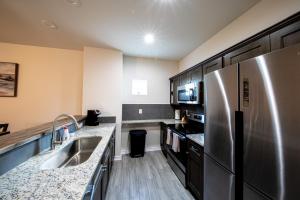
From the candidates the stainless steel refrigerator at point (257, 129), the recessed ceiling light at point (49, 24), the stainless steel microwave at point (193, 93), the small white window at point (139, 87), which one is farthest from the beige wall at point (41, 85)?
the stainless steel refrigerator at point (257, 129)

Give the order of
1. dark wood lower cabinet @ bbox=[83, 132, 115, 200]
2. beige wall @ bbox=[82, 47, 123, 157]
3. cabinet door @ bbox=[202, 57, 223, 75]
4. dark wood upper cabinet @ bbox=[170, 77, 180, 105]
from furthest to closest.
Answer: dark wood upper cabinet @ bbox=[170, 77, 180, 105] → beige wall @ bbox=[82, 47, 123, 157] → cabinet door @ bbox=[202, 57, 223, 75] → dark wood lower cabinet @ bbox=[83, 132, 115, 200]

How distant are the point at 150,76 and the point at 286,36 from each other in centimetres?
310

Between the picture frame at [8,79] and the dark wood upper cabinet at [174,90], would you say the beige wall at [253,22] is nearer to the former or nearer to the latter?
the dark wood upper cabinet at [174,90]

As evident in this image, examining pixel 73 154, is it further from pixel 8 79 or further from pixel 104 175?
pixel 8 79

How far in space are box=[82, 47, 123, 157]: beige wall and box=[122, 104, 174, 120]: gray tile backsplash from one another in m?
0.50

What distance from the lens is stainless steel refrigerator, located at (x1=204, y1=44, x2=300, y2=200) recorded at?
0.83 meters

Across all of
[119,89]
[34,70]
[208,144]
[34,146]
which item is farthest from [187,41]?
[34,70]

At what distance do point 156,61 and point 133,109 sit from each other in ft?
5.12

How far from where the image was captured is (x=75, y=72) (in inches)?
140

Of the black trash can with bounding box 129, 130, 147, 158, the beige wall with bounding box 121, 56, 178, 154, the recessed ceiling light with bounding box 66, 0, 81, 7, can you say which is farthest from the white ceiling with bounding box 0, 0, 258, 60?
the black trash can with bounding box 129, 130, 147, 158

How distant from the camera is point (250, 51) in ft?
5.00

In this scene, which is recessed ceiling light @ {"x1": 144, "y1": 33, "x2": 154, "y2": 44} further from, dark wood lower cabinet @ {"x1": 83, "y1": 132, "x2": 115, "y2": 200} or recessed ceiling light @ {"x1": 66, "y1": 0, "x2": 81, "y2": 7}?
dark wood lower cabinet @ {"x1": 83, "y1": 132, "x2": 115, "y2": 200}

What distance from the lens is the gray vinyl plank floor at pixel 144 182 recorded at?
6.97ft

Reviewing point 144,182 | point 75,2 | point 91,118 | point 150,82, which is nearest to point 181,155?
point 144,182
